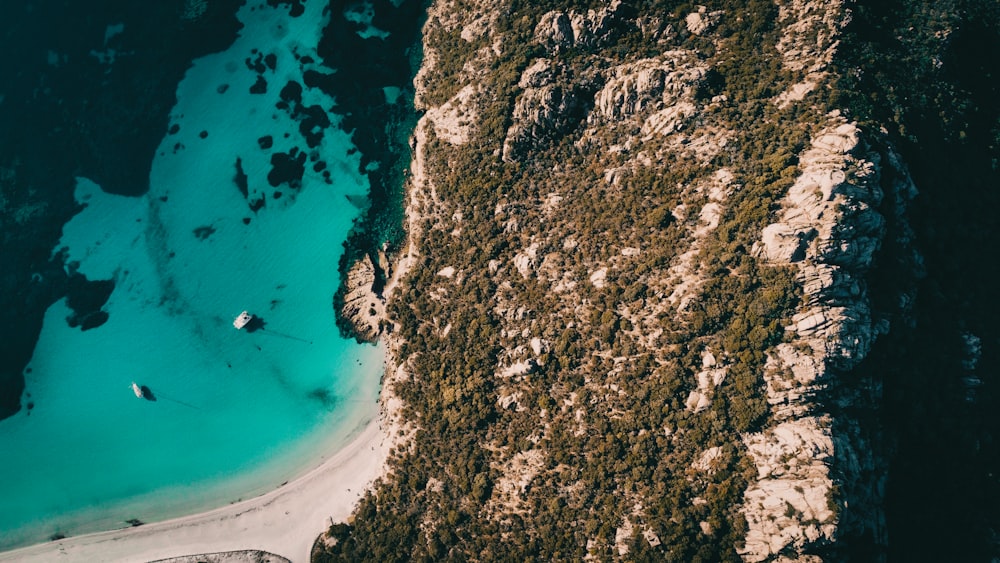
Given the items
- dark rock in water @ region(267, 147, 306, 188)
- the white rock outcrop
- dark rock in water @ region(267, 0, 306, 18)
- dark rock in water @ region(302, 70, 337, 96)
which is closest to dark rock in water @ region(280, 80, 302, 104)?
dark rock in water @ region(302, 70, 337, 96)

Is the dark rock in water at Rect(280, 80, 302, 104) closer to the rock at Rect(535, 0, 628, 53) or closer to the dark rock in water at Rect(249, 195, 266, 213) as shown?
the dark rock in water at Rect(249, 195, 266, 213)

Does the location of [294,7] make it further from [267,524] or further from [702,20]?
[267,524]

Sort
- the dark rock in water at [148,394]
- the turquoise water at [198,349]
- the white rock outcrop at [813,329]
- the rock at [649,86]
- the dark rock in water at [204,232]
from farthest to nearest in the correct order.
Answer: the dark rock in water at [204,232] → the dark rock in water at [148,394] → the turquoise water at [198,349] → the rock at [649,86] → the white rock outcrop at [813,329]

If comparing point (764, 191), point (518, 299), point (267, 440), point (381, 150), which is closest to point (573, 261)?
point (518, 299)

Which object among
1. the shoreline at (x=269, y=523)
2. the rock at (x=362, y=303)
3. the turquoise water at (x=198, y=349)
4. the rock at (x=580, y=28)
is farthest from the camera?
the rock at (x=362, y=303)

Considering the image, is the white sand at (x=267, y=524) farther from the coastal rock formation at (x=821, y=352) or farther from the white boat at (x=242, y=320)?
the coastal rock formation at (x=821, y=352)

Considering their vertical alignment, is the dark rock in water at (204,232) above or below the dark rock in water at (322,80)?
below

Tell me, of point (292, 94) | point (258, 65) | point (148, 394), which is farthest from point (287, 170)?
point (148, 394)

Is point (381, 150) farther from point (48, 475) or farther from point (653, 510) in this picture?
point (48, 475)

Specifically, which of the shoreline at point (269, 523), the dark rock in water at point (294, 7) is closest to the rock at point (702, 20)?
the dark rock in water at point (294, 7)
